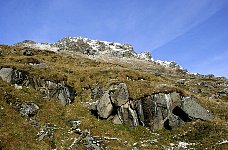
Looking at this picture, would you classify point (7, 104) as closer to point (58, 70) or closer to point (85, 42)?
point (58, 70)

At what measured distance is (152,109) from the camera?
4147 cm

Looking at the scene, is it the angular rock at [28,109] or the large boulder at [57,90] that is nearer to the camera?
the angular rock at [28,109]

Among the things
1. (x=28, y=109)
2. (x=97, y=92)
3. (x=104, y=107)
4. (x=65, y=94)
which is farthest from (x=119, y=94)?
(x=28, y=109)

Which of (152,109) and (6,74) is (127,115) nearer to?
(152,109)

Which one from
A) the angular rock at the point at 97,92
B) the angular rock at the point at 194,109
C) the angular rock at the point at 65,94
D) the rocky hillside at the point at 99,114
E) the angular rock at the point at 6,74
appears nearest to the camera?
the rocky hillside at the point at 99,114

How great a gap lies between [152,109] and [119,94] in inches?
201

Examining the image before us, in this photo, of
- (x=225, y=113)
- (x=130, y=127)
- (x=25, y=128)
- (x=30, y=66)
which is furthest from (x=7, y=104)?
(x=225, y=113)

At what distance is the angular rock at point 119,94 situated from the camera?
139 ft

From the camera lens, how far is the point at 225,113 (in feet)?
147

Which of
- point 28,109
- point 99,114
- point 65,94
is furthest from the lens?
point 65,94

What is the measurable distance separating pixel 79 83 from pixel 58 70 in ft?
18.0

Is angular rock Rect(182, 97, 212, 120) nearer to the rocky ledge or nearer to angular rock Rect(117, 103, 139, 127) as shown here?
angular rock Rect(117, 103, 139, 127)

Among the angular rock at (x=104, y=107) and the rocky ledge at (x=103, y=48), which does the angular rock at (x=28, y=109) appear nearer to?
the angular rock at (x=104, y=107)

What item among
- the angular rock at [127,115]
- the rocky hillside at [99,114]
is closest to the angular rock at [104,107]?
the rocky hillside at [99,114]
